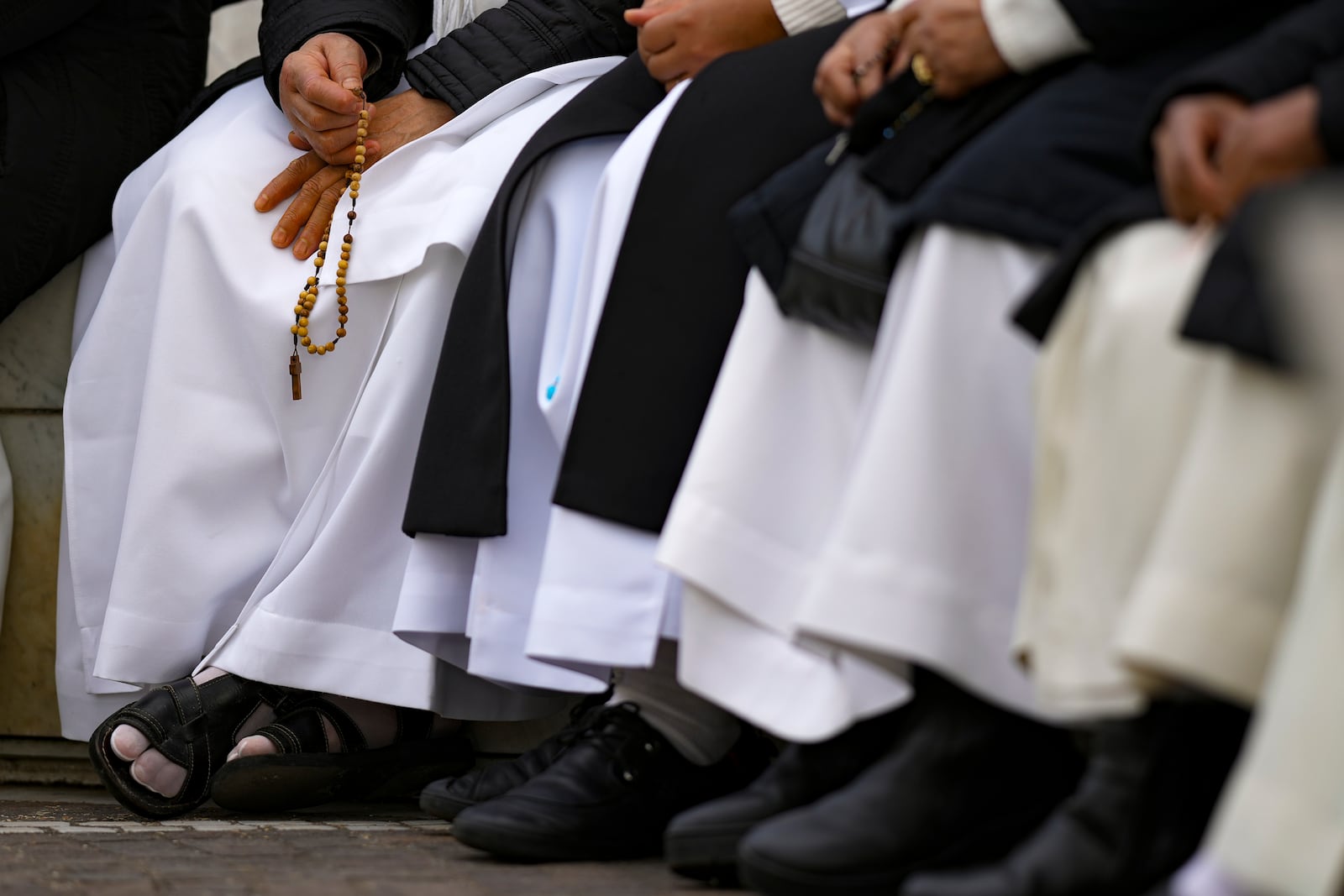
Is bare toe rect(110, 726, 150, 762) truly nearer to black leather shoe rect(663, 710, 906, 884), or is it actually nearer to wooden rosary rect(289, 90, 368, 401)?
wooden rosary rect(289, 90, 368, 401)

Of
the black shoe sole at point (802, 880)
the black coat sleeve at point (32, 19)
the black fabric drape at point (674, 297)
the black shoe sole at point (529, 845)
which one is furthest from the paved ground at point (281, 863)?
the black coat sleeve at point (32, 19)

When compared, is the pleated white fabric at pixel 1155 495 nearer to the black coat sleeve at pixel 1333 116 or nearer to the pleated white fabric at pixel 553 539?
the black coat sleeve at pixel 1333 116

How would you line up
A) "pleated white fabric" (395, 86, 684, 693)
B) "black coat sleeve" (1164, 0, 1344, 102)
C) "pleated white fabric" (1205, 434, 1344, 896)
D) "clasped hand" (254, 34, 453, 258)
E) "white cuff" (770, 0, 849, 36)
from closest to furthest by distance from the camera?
"pleated white fabric" (1205, 434, 1344, 896) → "black coat sleeve" (1164, 0, 1344, 102) → "pleated white fabric" (395, 86, 684, 693) → "white cuff" (770, 0, 849, 36) → "clasped hand" (254, 34, 453, 258)

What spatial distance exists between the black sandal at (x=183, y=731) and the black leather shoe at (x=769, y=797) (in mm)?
834

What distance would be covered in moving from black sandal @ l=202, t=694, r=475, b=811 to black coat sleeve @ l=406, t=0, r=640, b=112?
93 cm

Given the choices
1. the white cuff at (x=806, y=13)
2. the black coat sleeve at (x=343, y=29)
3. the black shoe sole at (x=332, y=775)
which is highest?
the black coat sleeve at (x=343, y=29)

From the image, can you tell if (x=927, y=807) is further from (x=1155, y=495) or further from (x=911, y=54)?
(x=911, y=54)

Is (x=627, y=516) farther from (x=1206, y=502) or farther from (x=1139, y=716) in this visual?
A: (x=1206, y=502)

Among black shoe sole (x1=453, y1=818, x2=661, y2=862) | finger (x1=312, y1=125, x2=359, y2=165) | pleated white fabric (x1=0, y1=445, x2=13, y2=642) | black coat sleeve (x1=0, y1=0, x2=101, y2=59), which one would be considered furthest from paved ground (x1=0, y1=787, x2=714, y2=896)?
black coat sleeve (x1=0, y1=0, x2=101, y2=59)

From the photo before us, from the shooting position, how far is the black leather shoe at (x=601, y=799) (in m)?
1.34

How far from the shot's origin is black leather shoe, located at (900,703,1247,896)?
3.02 ft

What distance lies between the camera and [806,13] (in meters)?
1.74

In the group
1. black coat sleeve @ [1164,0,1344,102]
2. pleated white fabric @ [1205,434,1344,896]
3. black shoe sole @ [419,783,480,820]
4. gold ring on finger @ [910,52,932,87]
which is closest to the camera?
pleated white fabric @ [1205,434,1344,896]

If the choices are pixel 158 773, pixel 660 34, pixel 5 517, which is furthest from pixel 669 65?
pixel 5 517
